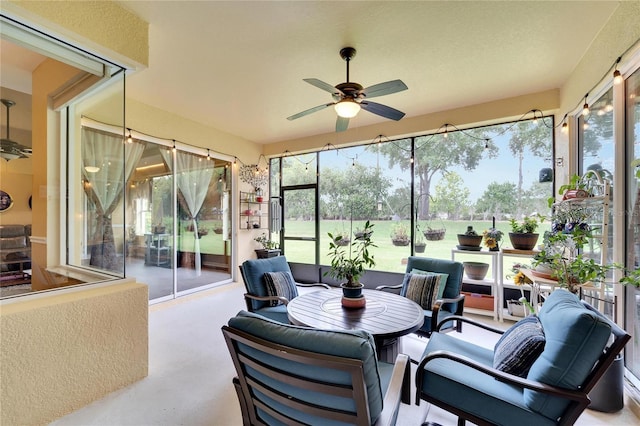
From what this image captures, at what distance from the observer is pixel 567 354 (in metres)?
1.30

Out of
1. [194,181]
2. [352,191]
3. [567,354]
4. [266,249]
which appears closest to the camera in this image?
[567,354]

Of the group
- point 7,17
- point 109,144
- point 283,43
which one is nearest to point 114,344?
point 109,144

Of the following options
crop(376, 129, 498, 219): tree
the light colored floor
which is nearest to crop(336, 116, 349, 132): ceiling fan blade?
crop(376, 129, 498, 219): tree

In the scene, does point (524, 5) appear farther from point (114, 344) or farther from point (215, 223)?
point (215, 223)

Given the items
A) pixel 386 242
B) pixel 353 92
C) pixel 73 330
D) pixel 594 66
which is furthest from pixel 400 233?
pixel 73 330

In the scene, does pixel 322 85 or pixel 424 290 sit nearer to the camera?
pixel 322 85

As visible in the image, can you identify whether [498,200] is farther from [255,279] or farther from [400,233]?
[255,279]

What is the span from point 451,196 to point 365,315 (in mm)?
3056

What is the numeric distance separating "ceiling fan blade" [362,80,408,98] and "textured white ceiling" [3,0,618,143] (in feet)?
1.76

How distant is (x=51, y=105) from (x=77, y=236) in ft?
4.70

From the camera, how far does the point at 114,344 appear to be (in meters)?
2.26

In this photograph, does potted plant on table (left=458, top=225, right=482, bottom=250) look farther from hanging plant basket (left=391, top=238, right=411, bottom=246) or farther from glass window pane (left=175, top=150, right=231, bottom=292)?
glass window pane (left=175, top=150, right=231, bottom=292)

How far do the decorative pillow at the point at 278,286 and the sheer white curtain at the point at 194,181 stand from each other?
2.61m

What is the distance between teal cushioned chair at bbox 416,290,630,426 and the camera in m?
1.26
